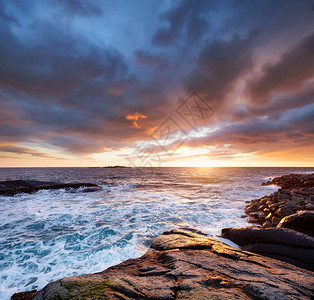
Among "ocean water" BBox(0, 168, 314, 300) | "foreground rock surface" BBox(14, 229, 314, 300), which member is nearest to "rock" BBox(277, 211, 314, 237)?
"ocean water" BBox(0, 168, 314, 300)

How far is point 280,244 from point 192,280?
14.0 feet

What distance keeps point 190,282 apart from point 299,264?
4038 millimetres

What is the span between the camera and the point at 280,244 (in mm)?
5234

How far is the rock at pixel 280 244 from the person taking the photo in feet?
15.4

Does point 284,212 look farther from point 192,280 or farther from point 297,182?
point 297,182

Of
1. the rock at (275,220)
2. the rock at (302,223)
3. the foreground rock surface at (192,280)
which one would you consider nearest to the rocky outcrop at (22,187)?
the rock at (275,220)

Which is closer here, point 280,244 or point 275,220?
point 280,244

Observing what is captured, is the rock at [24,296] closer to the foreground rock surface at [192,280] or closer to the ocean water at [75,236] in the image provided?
the ocean water at [75,236]

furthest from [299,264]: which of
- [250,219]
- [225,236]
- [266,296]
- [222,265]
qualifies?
[250,219]

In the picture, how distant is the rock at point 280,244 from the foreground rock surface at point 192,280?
1158mm

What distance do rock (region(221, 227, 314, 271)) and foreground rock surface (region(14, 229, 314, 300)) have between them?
1.16 m

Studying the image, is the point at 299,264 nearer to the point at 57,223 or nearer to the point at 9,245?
the point at 9,245

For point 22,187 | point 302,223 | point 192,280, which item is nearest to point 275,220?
point 302,223

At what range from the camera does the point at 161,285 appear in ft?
9.52
